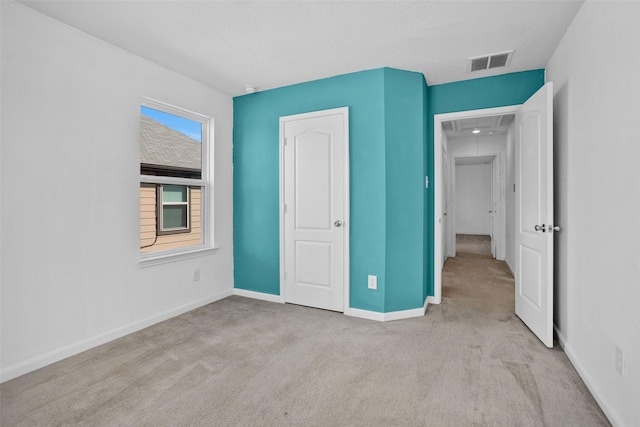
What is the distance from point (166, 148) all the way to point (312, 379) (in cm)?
264

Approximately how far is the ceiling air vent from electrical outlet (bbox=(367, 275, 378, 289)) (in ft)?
7.39

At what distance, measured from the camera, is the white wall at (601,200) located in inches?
59.5

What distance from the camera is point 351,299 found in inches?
129

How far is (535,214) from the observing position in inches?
106

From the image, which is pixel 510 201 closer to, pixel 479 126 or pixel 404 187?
pixel 479 126

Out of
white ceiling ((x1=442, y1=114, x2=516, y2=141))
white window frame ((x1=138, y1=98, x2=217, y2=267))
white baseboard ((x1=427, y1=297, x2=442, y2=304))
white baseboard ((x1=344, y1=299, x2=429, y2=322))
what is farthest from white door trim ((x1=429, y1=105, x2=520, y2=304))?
white window frame ((x1=138, y1=98, x2=217, y2=267))

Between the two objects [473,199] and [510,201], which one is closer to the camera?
[510,201]

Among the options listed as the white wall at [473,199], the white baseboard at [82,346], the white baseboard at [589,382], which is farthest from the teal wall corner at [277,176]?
A: the white wall at [473,199]

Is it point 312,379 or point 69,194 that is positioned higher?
point 69,194

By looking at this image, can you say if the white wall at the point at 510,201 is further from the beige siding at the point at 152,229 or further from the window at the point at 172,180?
the beige siding at the point at 152,229

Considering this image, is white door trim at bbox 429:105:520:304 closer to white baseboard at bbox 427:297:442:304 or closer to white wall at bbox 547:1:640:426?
white baseboard at bbox 427:297:442:304

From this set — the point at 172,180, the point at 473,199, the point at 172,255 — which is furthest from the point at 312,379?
the point at 473,199

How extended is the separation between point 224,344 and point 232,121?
2.65 m

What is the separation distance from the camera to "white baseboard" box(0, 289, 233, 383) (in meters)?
2.12
